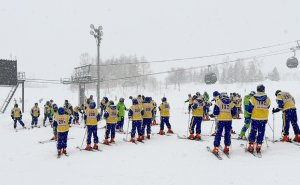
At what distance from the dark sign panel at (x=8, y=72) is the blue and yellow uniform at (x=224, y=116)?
24879mm

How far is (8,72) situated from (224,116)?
25.6m

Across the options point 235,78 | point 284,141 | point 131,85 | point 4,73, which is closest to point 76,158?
point 284,141

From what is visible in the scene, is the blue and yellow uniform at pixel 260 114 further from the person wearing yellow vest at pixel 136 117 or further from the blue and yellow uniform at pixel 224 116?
the person wearing yellow vest at pixel 136 117

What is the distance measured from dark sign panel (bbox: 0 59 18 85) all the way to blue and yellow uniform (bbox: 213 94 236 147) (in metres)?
24.9

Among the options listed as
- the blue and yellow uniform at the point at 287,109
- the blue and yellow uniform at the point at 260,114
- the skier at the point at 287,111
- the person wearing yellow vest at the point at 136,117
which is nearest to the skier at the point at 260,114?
the blue and yellow uniform at the point at 260,114

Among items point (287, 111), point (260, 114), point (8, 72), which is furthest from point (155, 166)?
point (8, 72)

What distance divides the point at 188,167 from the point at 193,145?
2278 millimetres

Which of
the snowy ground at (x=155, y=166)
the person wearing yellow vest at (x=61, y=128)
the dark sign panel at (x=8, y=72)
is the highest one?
the dark sign panel at (x=8, y=72)

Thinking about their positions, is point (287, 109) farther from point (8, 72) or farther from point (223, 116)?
point (8, 72)

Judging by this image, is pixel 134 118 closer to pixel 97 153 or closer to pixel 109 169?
pixel 97 153

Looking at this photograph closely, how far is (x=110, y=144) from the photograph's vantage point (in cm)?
906

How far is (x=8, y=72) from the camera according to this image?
926 inches

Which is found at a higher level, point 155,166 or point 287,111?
point 287,111

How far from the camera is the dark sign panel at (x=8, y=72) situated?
23.3 metres
